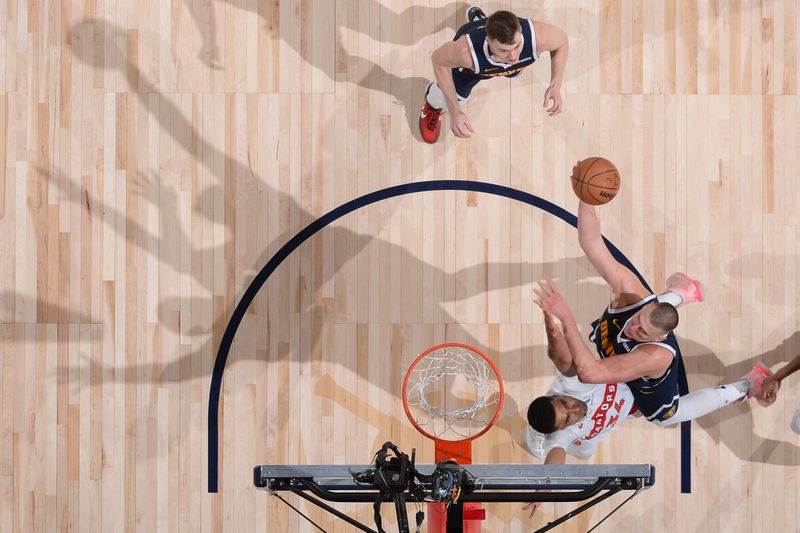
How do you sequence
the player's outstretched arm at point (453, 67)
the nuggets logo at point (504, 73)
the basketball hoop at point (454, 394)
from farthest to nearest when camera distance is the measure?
1. the basketball hoop at point (454, 394)
2. the nuggets logo at point (504, 73)
3. the player's outstretched arm at point (453, 67)

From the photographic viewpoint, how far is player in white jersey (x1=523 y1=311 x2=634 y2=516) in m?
5.13

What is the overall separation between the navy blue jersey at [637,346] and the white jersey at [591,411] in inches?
4.8

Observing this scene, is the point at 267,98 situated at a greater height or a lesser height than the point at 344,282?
greater

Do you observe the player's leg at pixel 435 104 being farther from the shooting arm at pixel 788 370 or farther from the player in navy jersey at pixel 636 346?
the shooting arm at pixel 788 370

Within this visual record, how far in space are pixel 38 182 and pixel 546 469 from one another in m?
4.61

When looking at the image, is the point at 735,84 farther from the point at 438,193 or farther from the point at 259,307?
the point at 259,307

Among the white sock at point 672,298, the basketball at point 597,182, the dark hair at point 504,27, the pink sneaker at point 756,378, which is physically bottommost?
the pink sneaker at point 756,378

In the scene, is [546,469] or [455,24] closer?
[546,469]

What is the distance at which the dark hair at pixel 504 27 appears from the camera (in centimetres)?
477

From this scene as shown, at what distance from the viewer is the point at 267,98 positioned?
6090 millimetres

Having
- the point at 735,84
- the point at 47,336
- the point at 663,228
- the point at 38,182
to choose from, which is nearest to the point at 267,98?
the point at 38,182

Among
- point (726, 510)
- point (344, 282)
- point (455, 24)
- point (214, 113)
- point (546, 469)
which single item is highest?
point (455, 24)

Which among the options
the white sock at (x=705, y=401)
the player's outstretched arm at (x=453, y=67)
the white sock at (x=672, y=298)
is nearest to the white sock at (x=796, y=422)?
the white sock at (x=705, y=401)

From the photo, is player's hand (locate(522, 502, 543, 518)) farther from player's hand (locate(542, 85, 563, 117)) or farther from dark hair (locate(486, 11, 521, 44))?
dark hair (locate(486, 11, 521, 44))
